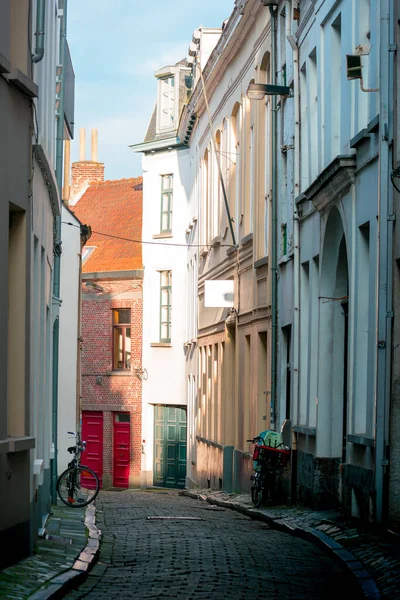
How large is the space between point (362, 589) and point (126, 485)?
32.5m

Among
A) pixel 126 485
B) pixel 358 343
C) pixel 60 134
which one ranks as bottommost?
pixel 126 485

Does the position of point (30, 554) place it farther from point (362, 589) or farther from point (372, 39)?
point (372, 39)

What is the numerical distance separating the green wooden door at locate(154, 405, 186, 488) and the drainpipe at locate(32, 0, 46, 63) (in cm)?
2805

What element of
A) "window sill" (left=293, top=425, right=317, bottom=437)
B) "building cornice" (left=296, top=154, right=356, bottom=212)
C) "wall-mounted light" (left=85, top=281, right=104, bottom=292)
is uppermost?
"building cornice" (left=296, top=154, right=356, bottom=212)

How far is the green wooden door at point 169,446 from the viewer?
40438 mm

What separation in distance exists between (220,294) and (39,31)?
1494cm

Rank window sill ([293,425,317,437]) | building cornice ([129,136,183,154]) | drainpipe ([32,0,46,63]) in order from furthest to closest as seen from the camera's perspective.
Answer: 1. building cornice ([129,136,183,154])
2. window sill ([293,425,317,437])
3. drainpipe ([32,0,46,63])

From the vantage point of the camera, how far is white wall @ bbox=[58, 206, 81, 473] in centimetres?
2777

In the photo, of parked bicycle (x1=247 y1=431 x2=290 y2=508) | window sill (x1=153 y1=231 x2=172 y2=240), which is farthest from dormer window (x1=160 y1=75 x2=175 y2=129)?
parked bicycle (x1=247 y1=431 x2=290 y2=508)

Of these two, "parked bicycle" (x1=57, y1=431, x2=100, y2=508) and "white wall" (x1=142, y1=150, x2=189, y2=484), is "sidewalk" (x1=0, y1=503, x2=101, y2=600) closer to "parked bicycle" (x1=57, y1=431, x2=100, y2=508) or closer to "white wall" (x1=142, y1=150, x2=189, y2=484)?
"parked bicycle" (x1=57, y1=431, x2=100, y2=508)

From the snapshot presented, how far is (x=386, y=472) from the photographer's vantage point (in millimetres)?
13305

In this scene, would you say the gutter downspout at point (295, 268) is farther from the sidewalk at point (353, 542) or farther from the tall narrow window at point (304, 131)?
the sidewalk at point (353, 542)

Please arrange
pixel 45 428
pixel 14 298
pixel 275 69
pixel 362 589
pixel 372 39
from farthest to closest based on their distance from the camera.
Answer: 1. pixel 275 69
2. pixel 45 428
3. pixel 372 39
4. pixel 14 298
5. pixel 362 589

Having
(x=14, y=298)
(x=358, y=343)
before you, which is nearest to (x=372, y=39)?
(x=358, y=343)
